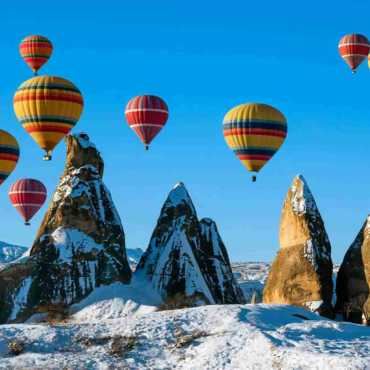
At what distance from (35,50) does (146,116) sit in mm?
24626

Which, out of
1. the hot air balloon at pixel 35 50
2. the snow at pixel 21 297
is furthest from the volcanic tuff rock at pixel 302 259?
the hot air balloon at pixel 35 50

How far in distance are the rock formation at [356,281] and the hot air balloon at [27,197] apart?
4608 centimetres

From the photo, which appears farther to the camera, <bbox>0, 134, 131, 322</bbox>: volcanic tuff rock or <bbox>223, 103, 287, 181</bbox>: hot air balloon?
<bbox>223, 103, 287, 181</bbox>: hot air balloon

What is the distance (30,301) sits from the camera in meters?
46.9

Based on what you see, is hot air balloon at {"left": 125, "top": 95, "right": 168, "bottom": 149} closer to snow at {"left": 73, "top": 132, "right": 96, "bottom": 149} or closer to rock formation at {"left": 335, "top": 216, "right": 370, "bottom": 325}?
snow at {"left": 73, "top": 132, "right": 96, "bottom": 149}

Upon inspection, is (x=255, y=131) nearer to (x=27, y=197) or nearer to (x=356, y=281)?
(x=356, y=281)

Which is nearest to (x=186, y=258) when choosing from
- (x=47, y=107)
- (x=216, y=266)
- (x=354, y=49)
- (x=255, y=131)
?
(x=216, y=266)

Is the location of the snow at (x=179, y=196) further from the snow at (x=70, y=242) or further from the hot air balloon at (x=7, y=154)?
the hot air balloon at (x=7, y=154)

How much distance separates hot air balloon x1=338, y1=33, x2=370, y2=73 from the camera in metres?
99.4

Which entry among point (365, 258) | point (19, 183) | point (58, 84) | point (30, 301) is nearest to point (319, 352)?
point (365, 258)

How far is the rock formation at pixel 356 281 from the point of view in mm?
45844

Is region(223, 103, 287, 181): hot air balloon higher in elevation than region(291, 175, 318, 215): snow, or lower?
higher

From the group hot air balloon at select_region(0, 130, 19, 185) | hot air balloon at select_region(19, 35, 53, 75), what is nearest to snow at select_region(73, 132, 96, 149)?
hot air balloon at select_region(0, 130, 19, 185)

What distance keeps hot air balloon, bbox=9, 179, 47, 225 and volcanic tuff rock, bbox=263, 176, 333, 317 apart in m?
43.6
